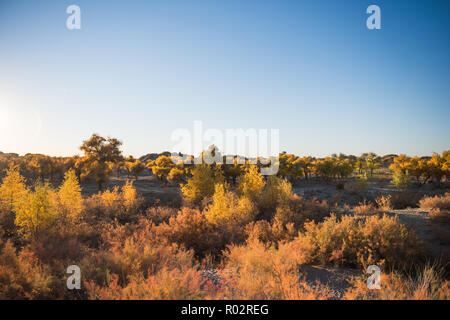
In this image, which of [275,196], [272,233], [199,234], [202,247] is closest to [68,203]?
[199,234]

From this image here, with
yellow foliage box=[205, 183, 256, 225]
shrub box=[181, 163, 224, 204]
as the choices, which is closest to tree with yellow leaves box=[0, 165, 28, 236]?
shrub box=[181, 163, 224, 204]

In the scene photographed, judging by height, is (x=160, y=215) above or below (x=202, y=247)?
above

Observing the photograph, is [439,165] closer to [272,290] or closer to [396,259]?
[396,259]

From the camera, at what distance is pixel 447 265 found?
7.11 m

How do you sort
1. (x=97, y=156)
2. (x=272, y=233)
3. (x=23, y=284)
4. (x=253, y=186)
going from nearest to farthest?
(x=23, y=284) → (x=272, y=233) → (x=253, y=186) → (x=97, y=156)

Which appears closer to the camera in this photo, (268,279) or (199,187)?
(268,279)

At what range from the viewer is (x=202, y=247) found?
10070 millimetres

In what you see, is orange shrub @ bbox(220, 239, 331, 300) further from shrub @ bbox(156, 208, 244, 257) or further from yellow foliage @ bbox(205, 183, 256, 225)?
yellow foliage @ bbox(205, 183, 256, 225)

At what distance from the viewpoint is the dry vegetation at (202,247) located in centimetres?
450

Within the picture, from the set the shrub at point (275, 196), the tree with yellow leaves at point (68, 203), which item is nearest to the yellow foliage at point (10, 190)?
the tree with yellow leaves at point (68, 203)

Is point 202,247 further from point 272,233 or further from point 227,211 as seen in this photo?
point 272,233

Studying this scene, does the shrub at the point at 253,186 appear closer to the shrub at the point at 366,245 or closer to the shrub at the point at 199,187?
the shrub at the point at 199,187

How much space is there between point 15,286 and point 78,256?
2669 mm

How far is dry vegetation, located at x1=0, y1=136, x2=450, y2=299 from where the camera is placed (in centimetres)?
450
